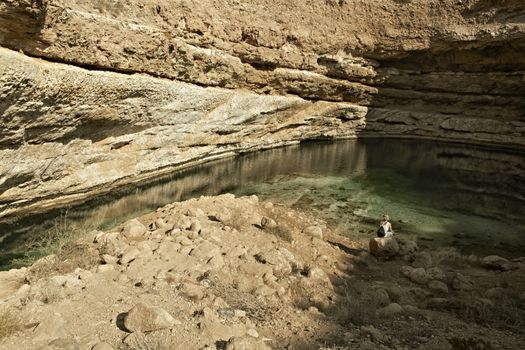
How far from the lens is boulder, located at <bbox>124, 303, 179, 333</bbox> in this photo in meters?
5.89

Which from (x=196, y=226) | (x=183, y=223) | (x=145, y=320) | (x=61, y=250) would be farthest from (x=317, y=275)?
(x=61, y=250)

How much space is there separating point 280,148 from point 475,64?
19.7 metres

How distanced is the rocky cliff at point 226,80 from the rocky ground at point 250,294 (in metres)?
6.34

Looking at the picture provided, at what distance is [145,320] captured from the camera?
5.92 metres

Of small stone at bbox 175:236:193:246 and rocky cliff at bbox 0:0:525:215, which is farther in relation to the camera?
rocky cliff at bbox 0:0:525:215

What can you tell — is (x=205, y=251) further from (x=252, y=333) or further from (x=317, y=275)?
(x=252, y=333)

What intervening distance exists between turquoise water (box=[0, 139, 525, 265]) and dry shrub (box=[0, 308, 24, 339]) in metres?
6.81

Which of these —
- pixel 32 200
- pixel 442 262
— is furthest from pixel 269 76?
pixel 442 262

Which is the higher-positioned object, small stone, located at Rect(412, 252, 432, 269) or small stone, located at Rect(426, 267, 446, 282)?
small stone, located at Rect(426, 267, 446, 282)

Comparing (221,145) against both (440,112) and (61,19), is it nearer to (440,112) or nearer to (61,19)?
(61,19)

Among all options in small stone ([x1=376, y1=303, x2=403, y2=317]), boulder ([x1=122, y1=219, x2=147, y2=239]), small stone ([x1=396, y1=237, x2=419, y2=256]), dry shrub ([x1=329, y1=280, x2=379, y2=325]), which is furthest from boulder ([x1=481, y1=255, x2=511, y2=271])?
boulder ([x1=122, y1=219, x2=147, y2=239])

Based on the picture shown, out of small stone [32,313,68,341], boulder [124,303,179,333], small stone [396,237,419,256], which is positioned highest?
boulder [124,303,179,333]

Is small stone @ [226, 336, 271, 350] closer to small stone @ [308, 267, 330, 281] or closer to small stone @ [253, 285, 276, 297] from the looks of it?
small stone @ [253, 285, 276, 297]

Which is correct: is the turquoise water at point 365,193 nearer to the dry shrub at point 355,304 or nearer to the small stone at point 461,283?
the small stone at point 461,283
